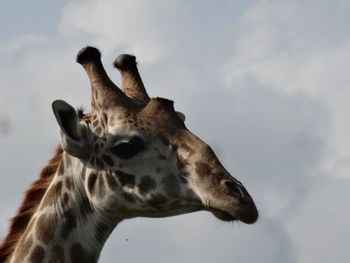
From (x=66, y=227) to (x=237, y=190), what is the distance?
2.30 m

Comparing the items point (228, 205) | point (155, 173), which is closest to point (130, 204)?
point (155, 173)

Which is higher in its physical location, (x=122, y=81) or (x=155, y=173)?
(x=122, y=81)

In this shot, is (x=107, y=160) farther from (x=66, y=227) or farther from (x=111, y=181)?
(x=66, y=227)

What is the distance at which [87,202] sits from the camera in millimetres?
15477

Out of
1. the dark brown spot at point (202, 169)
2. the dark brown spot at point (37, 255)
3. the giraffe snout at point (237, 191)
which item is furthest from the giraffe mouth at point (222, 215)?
the dark brown spot at point (37, 255)

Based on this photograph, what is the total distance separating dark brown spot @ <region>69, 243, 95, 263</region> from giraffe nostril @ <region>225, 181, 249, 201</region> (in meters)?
2.08

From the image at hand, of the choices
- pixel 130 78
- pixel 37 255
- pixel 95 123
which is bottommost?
pixel 37 255

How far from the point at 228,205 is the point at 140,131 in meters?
1.67

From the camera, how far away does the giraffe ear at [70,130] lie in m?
15.2

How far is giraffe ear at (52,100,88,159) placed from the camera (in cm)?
1516

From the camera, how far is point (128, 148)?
15266 millimetres

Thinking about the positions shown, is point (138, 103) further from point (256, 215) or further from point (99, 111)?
point (256, 215)

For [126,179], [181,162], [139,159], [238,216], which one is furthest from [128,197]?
[238,216]

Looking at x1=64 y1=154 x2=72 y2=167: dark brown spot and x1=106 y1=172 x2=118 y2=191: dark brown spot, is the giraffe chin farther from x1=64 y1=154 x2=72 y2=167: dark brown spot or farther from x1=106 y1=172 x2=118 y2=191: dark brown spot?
x1=64 y1=154 x2=72 y2=167: dark brown spot
